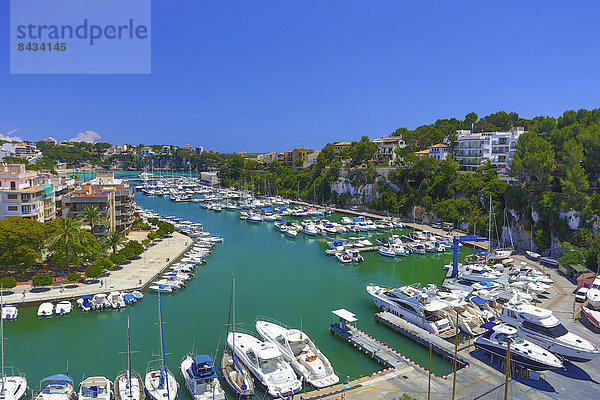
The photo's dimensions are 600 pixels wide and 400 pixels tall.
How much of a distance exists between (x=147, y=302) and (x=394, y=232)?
4176cm

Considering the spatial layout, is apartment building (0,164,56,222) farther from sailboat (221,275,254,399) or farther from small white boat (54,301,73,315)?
sailboat (221,275,254,399)

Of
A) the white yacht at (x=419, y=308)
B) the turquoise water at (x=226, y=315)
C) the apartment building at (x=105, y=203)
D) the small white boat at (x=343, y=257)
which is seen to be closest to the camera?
the turquoise water at (x=226, y=315)

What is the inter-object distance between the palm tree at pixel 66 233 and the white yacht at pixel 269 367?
21.0 m

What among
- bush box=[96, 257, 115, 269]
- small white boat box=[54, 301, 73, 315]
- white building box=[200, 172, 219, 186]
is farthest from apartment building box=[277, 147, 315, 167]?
small white boat box=[54, 301, 73, 315]

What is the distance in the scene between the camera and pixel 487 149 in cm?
7538

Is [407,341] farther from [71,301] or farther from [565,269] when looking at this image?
[71,301]

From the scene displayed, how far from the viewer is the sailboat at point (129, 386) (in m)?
19.1

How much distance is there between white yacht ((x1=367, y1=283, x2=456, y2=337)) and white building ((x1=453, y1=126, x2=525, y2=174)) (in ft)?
157

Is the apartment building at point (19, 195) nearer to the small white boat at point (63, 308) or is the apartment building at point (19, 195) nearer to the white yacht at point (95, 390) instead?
the small white boat at point (63, 308)

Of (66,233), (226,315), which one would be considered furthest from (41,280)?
(226,315)

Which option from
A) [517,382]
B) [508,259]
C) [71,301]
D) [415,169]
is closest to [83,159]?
[415,169]

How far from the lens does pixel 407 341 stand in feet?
85.8

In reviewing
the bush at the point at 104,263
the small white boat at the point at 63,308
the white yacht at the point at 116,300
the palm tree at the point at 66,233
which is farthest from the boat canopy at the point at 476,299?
the palm tree at the point at 66,233

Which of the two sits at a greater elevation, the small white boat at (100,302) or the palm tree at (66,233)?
the palm tree at (66,233)
